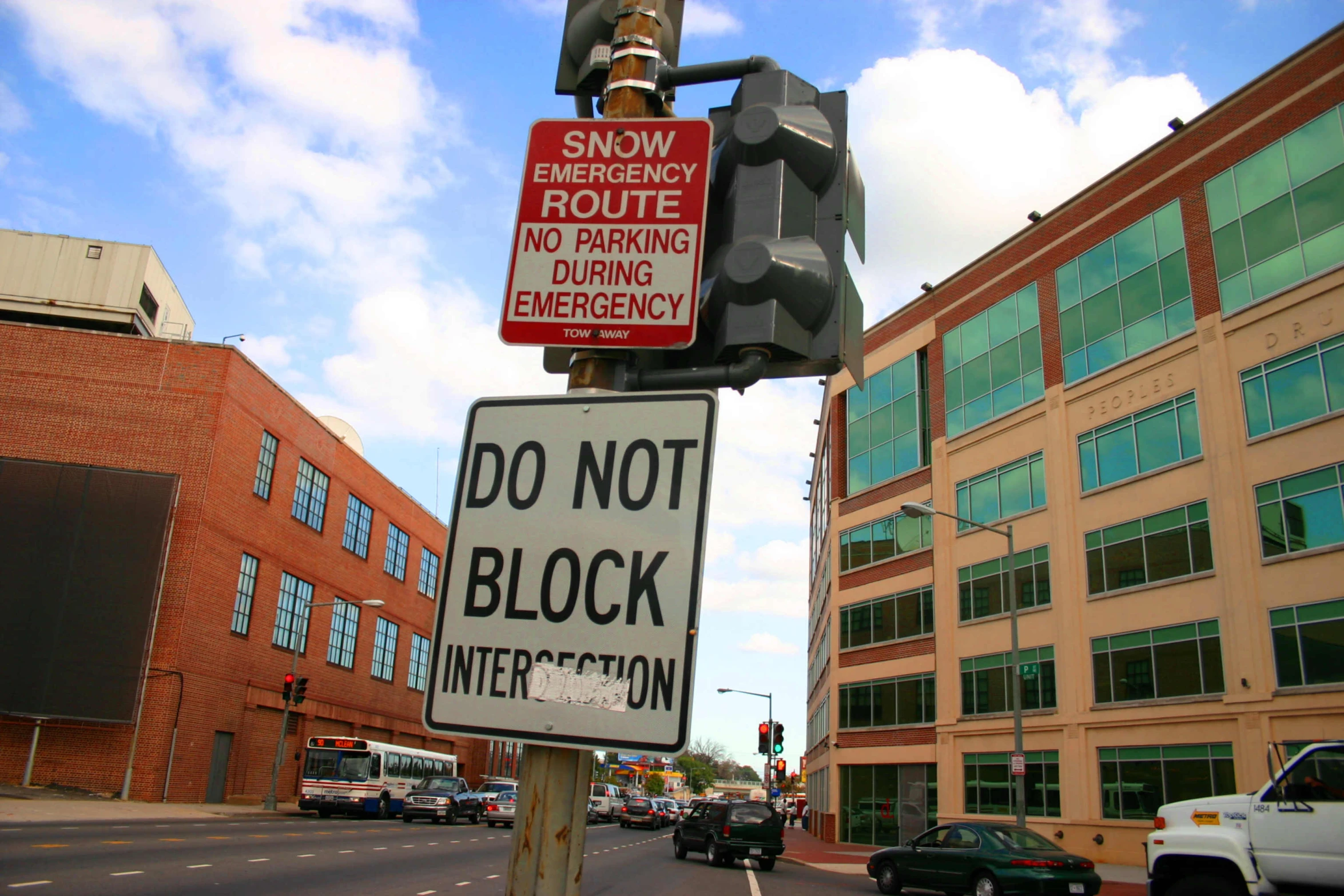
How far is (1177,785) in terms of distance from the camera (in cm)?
2511

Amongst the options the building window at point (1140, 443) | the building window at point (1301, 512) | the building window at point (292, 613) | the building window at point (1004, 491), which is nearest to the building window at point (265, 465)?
the building window at point (292, 613)

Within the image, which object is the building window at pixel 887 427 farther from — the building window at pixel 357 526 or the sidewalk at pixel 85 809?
the sidewalk at pixel 85 809

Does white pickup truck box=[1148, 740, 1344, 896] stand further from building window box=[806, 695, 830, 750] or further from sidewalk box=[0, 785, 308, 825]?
building window box=[806, 695, 830, 750]

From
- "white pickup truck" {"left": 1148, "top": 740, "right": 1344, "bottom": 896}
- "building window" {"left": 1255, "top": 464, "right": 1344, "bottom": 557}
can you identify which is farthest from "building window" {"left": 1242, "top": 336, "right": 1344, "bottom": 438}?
"white pickup truck" {"left": 1148, "top": 740, "right": 1344, "bottom": 896}

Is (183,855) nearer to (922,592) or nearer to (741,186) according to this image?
(741,186)

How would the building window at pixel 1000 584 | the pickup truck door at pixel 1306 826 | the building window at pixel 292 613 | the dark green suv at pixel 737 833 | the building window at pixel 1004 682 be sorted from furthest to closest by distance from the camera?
the building window at pixel 292 613 → the building window at pixel 1000 584 → the building window at pixel 1004 682 → the dark green suv at pixel 737 833 → the pickup truck door at pixel 1306 826

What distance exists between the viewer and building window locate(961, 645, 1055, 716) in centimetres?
3027

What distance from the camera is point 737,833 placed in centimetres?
2480

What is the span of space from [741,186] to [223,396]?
35.0 meters

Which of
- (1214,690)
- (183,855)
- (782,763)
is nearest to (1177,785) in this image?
(1214,690)

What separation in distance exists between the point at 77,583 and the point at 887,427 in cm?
3052

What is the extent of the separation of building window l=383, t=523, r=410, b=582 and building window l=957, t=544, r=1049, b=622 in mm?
31148

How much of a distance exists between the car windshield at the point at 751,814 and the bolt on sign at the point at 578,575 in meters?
24.4

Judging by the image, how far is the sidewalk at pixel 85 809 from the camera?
2161 centimetres
